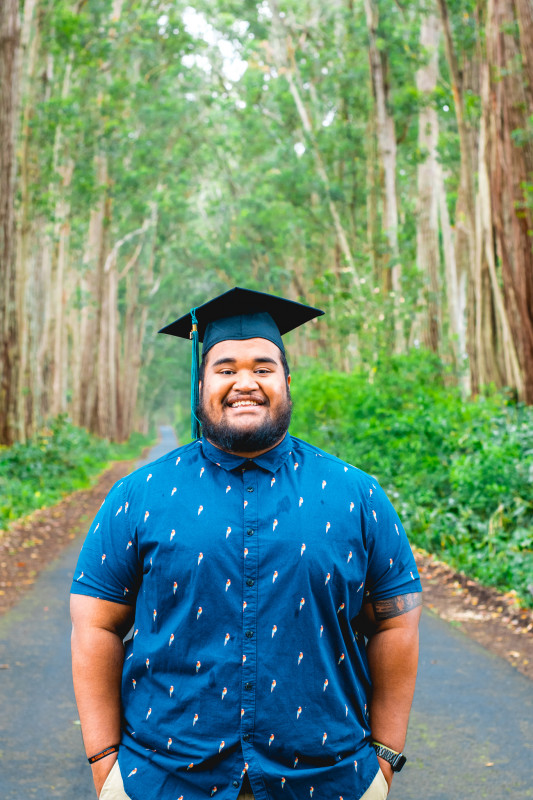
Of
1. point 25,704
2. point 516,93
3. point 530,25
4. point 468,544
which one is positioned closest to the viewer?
point 25,704

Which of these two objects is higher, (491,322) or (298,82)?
(298,82)

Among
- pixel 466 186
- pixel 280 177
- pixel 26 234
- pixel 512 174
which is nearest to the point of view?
pixel 512 174

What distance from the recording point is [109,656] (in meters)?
2.19

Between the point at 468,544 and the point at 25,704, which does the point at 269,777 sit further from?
the point at 468,544

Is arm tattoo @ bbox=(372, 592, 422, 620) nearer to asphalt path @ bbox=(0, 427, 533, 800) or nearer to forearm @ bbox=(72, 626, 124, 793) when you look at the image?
forearm @ bbox=(72, 626, 124, 793)

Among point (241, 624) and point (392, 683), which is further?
point (392, 683)

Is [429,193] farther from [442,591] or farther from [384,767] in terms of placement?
[384,767]

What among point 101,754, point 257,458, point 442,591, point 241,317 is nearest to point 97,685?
point 101,754

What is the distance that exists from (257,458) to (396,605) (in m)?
0.54

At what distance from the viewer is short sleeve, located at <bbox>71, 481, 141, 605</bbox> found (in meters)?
2.16

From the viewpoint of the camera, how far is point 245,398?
7.33 feet

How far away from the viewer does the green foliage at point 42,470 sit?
13.4 metres

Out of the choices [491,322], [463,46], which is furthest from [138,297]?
[491,322]

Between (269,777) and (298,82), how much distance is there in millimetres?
24989
